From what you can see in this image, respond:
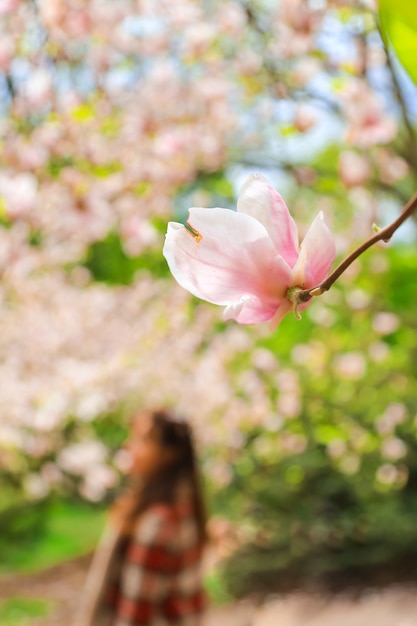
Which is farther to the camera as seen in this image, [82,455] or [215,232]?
[82,455]

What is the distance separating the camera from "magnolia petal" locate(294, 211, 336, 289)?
1.61 ft

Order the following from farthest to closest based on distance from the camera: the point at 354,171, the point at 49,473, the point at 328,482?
the point at 49,473 → the point at 328,482 → the point at 354,171

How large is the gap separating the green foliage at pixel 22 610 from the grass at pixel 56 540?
3.70 ft

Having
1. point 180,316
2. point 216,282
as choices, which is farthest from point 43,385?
Answer: point 216,282

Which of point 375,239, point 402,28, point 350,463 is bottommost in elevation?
point 350,463

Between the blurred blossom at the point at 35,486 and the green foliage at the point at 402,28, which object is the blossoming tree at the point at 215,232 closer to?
the green foliage at the point at 402,28

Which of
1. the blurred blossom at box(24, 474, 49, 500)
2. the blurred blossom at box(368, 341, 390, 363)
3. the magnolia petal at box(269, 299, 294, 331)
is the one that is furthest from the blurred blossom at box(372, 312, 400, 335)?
the blurred blossom at box(24, 474, 49, 500)

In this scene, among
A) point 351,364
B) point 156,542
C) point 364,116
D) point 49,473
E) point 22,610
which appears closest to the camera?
point 156,542

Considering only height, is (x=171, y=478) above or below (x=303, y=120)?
below

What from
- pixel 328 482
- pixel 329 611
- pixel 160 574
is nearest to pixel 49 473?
pixel 328 482

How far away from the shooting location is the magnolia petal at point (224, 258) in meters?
0.47

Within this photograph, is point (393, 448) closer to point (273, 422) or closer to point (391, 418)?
point (391, 418)

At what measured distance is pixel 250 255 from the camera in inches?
19.1

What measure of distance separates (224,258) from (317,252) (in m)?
0.06
